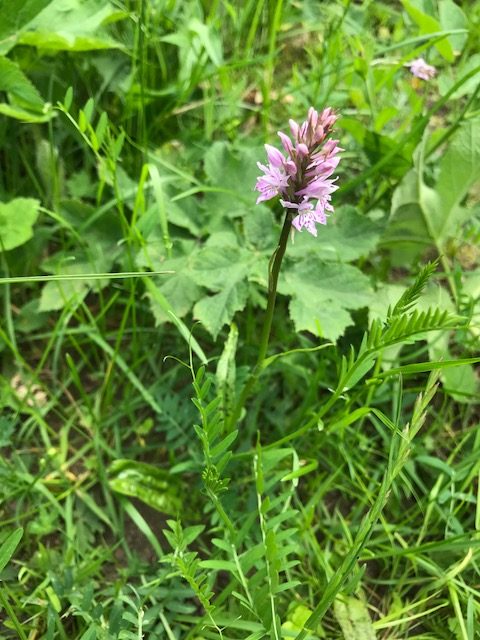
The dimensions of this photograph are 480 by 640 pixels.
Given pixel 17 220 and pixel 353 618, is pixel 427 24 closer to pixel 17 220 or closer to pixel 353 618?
pixel 17 220

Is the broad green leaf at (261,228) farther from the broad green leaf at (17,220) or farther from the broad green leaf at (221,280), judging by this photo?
the broad green leaf at (17,220)

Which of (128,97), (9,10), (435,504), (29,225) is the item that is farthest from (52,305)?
(435,504)

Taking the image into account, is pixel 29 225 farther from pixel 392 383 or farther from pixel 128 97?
pixel 392 383

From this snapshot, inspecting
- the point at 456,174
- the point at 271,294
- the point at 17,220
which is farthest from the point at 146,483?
the point at 456,174

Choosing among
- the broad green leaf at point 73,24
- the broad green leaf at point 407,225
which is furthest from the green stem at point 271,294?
the broad green leaf at point 73,24

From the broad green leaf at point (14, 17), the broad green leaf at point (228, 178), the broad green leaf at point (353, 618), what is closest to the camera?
the broad green leaf at point (353, 618)

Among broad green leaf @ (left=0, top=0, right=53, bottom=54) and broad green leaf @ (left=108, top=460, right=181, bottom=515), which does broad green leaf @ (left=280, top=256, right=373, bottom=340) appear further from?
broad green leaf @ (left=0, top=0, right=53, bottom=54)
